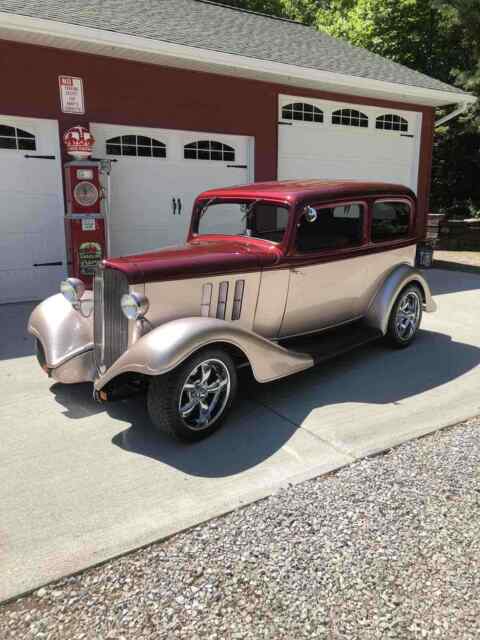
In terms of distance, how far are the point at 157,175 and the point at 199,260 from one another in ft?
16.1

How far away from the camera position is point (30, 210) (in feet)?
23.5

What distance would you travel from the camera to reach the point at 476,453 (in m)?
3.22

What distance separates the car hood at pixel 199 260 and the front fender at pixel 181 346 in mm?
347

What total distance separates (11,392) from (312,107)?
7679mm

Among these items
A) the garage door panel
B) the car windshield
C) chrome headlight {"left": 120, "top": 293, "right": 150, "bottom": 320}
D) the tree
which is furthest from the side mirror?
the tree

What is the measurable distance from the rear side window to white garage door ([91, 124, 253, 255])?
13.5ft

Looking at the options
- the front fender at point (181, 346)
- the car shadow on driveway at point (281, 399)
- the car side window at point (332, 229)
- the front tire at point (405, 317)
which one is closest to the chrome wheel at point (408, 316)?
the front tire at point (405, 317)

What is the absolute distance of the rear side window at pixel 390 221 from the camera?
4867 millimetres

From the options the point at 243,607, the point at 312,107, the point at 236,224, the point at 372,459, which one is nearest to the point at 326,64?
the point at 312,107

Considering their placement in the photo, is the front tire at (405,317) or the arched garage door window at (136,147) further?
the arched garage door window at (136,147)

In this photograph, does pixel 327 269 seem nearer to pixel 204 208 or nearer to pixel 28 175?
pixel 204 208

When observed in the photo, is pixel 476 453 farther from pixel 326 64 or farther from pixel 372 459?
pixel 326 64

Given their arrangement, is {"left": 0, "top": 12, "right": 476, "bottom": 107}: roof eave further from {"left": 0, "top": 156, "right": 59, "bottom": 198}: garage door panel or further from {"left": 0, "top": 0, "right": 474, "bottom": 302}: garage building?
{"left": 0, "top": 156, "right": 59, "bottom": 198}: garage door panel

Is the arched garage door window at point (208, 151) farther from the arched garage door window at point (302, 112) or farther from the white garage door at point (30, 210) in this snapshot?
the white garage door at point (30, 210)
